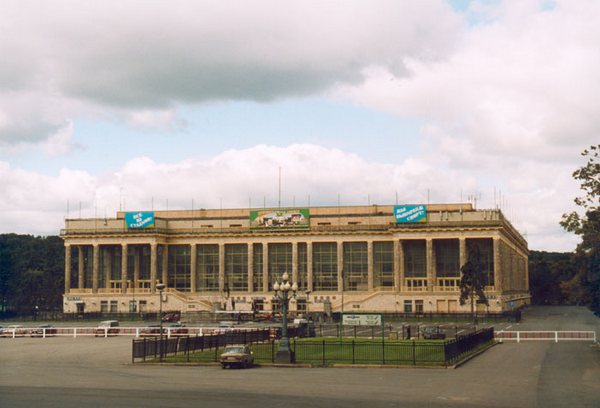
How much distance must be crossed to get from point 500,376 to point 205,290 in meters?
113

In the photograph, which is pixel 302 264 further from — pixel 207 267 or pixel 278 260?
pixel 207 267

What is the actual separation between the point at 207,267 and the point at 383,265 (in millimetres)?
35052

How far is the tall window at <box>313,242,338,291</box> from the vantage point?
143 m

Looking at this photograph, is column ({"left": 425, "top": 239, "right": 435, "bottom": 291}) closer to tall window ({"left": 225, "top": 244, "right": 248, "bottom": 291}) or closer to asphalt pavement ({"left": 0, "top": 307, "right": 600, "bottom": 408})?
tall window ({"left": 225, "top": 244, "right": 248, "bottom": 291})

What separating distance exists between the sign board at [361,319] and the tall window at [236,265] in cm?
9096

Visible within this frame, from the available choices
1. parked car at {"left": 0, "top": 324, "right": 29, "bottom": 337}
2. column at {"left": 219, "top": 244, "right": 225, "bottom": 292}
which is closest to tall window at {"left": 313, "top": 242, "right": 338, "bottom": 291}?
column at {"left": 219, "top": 244, "right": 225, "bottom": 292}

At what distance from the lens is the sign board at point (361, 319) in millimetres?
57031

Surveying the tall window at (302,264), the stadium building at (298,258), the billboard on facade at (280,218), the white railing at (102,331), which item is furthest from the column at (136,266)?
the white railing at (102,331)

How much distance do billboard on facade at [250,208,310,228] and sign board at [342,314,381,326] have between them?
83.3 metres

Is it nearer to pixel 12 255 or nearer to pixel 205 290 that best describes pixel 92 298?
pixel 205 290

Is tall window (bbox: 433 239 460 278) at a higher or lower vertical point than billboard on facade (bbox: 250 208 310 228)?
lower

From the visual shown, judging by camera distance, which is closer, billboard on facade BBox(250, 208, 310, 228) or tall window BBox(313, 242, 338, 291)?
billboard on facade BBox(250, 208, 310, 228)

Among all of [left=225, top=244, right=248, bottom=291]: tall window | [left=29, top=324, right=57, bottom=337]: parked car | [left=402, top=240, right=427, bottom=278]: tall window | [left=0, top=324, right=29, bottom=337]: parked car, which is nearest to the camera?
[left=29, top=324, right=57, bottom=337]: parked car

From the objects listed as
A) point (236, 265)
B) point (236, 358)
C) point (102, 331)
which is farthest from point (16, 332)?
point (236, 265)
